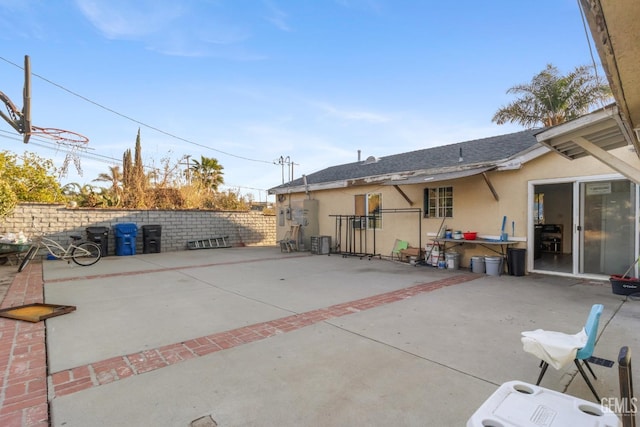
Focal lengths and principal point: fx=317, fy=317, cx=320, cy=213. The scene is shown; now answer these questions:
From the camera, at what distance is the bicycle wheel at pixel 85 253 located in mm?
9156

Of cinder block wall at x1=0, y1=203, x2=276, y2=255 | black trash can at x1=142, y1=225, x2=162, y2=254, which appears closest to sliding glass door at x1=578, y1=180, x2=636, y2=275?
cinder block wall at x1=0, y1=203, x2=276, y2=255

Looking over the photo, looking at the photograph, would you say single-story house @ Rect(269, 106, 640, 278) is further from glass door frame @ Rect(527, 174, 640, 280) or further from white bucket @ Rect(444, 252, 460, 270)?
white bucket @ Rect(444, 252, 460, 270)

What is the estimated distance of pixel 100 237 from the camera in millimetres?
11570

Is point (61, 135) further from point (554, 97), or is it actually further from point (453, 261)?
point (554, 97)

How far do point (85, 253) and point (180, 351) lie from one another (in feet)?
25.8

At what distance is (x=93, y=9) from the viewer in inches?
355

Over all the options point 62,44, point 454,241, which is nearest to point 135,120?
point 62,44

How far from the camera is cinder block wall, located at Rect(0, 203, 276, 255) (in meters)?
10.9

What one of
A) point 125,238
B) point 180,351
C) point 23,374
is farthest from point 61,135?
point 180,351

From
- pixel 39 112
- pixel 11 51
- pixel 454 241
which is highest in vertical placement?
pixel 11 51

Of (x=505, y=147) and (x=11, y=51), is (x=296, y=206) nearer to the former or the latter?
(x=505, y=147)

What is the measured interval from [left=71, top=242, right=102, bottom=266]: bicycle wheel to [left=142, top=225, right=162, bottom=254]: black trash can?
2106 millimetres

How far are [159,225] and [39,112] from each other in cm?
640

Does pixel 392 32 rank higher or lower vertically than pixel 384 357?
higher
